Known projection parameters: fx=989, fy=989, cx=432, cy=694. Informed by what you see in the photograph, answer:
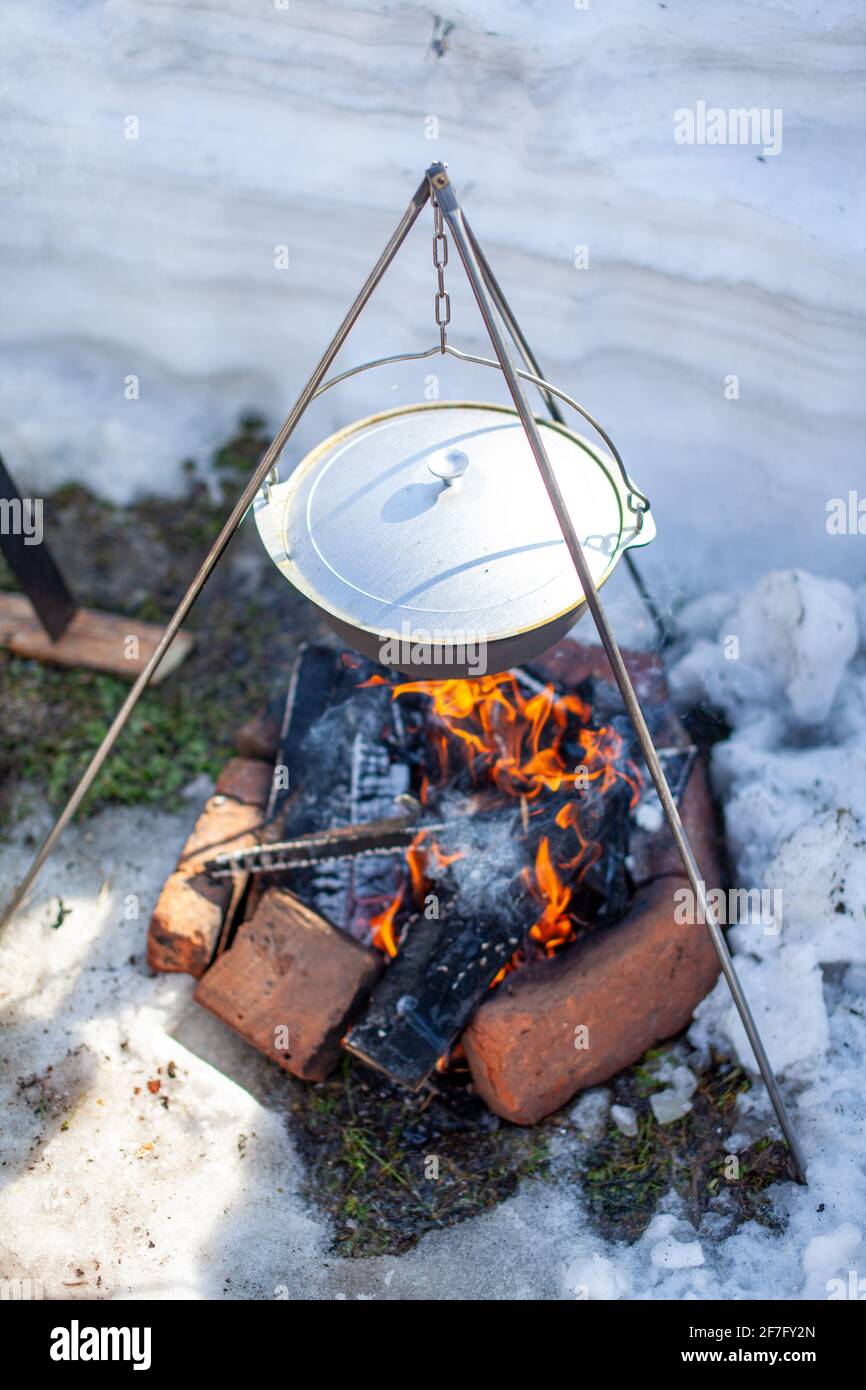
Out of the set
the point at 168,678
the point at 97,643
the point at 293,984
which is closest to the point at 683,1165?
the point at 293,984

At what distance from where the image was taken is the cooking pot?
2.46 metres

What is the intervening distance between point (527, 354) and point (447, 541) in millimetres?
790

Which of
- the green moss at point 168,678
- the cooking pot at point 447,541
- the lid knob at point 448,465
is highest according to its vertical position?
the lid knob at point 448,465

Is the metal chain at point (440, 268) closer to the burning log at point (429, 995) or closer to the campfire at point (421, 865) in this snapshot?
the campfire at point (421, 865)

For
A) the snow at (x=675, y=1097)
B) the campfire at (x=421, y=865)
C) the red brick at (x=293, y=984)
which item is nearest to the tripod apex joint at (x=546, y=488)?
the snow at (x=675, y=1097)

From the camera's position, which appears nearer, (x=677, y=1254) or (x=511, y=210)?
(x=677, y=1254)

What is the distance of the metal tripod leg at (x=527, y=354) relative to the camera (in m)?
2.39

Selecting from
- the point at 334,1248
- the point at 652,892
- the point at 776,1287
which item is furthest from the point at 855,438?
the point at 334,1248

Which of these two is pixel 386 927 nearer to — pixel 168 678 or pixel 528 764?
pixel 528 764

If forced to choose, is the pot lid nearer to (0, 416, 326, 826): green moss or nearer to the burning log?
the burning log

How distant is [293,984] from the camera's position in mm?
3299

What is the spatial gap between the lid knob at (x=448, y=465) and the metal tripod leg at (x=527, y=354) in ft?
1.34

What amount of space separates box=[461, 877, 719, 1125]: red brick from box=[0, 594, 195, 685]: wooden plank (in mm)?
2284

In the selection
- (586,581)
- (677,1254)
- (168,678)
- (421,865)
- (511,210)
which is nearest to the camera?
(586,581)
